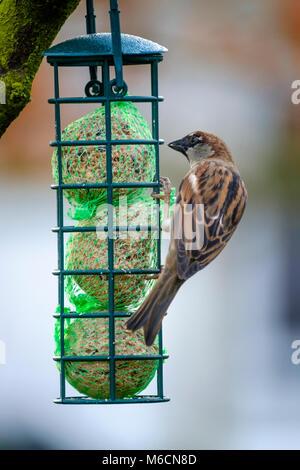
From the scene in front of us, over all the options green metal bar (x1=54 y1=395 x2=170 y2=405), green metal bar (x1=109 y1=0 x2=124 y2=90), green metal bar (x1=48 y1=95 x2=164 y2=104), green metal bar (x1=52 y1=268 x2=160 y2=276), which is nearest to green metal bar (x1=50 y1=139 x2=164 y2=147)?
green metal bar (x1=48 y1=95 x2=164 y2=104)

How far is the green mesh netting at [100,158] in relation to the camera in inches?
194

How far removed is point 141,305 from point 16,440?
2.95 m

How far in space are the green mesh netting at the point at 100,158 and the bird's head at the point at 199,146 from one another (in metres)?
0.55

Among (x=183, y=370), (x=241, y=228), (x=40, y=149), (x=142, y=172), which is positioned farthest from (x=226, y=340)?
(x=142, y=172)

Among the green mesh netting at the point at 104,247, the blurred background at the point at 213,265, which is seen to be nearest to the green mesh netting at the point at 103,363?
the green mesh netting at the point at 104,247

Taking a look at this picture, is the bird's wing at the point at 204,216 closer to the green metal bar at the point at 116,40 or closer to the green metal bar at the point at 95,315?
the green metal bar at the point at 95,315

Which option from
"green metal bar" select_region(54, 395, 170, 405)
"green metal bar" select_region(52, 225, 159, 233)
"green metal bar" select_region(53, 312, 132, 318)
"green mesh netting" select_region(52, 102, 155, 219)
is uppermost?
"green mesh netting" select_region(52, 102, 155, 219)

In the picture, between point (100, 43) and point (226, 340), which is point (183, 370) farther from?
point (100, 43)

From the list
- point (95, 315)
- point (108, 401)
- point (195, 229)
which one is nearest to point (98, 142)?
point (195, 229)

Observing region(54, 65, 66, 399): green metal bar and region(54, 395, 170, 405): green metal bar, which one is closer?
region(54, 395, 170, 405): green metal bar

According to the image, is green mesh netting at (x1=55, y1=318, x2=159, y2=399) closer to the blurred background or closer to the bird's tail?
the bird's tail

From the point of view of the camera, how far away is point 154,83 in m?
4.98

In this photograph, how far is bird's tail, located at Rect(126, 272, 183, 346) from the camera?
4.67 m
